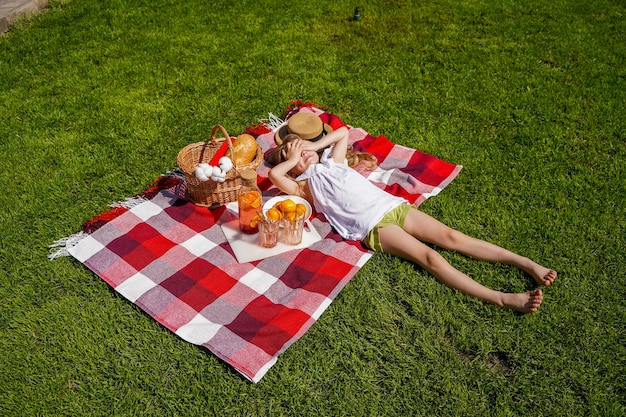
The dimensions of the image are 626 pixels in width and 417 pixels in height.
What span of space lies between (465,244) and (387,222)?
65 cm

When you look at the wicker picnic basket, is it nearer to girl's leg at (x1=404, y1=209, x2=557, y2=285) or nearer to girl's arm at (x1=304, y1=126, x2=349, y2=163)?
girl's arm at (x1=304, y1=126, x2=349, y2=163)

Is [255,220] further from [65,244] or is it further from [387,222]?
[65,244]

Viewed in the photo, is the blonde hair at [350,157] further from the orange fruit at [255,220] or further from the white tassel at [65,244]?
the white tassel at [65,244]

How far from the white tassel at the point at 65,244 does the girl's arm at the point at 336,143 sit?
212 cm

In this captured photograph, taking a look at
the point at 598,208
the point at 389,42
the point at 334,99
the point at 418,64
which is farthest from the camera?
the point at 389,42

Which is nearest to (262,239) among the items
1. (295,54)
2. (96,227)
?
(96,227)

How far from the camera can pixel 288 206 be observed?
3.84 meters

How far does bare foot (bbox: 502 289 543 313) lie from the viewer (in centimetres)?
329

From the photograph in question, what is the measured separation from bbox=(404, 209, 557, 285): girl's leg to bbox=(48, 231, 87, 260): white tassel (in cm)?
276

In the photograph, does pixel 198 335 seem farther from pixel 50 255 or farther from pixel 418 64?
pixel 418 64

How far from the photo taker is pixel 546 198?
14.6 feet

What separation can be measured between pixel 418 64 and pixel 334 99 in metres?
1.54

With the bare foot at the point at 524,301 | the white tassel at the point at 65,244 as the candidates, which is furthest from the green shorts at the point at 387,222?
the white tassel at the point at 65,244

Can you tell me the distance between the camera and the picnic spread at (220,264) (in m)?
3.30
